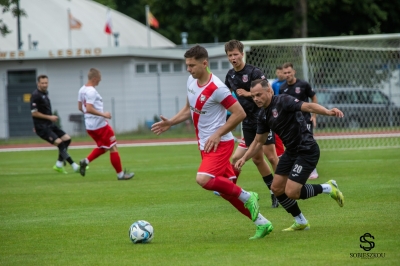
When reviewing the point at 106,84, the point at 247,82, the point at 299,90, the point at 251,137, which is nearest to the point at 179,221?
the point at 251,137

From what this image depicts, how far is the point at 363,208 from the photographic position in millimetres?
10281

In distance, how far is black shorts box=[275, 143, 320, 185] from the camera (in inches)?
338

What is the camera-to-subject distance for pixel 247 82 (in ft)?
35.5

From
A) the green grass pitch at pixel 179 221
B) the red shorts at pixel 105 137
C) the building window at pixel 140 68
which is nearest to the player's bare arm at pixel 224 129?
the green grass pitch at pixel 179 221

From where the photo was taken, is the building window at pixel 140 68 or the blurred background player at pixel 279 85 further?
the building window at pixel 140 68

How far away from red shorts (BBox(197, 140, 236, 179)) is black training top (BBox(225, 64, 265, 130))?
2216mm

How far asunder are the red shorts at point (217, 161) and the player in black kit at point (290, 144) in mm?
308

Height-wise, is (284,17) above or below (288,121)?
above

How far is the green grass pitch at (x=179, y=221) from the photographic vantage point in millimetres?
7422

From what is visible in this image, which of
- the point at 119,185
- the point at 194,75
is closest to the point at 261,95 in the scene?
the point at 194,75

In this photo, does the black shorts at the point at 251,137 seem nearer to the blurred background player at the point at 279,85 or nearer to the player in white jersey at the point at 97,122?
the blurred background player at the point at 279,85

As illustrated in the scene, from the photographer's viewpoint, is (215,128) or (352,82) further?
(352,82)

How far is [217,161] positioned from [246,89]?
261 centimetres

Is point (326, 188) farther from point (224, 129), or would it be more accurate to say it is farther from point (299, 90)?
point (299, 90)
